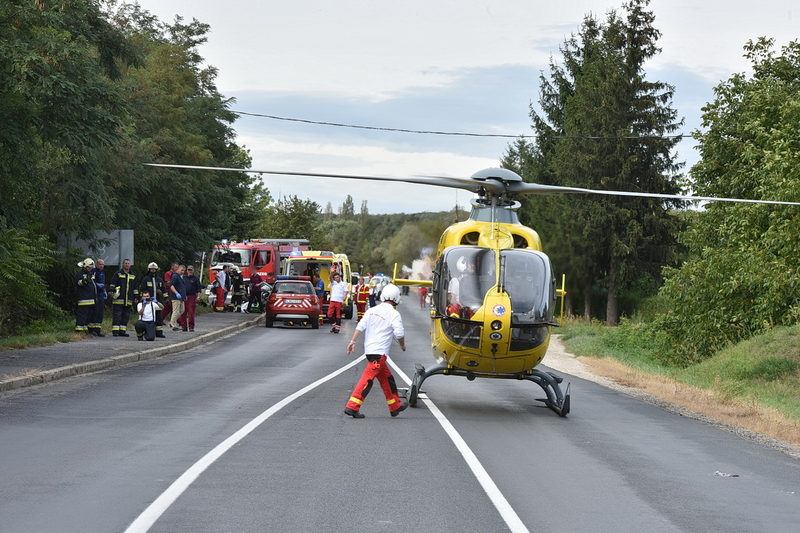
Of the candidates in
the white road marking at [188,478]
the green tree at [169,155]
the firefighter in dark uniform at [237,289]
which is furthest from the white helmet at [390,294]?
the firefighter in dark uniform at [237,289]

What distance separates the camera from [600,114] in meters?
53.0

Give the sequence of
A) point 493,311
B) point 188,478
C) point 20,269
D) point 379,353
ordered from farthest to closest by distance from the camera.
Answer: point 20,269 < point 493,311 < point 379,353 < point 188,478

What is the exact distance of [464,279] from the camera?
45.6 feet

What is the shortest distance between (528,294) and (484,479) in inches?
210

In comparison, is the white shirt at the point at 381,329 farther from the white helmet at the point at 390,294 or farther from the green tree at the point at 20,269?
the green tree at the point at 20,269

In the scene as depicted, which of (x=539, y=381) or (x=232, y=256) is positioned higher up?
(x=232, y=256)

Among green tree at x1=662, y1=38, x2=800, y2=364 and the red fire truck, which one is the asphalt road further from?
the red fire truck

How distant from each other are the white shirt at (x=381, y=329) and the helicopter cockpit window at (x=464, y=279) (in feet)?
3.66

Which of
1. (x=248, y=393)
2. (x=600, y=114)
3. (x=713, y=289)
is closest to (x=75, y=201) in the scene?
(x=248, y=393)

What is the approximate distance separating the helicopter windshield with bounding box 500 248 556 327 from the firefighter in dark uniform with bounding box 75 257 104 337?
13163 millimetres

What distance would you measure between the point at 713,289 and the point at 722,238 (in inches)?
98.7

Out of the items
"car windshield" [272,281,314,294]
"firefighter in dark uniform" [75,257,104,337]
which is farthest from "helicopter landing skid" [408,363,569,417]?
"car windshield" [272,281,314,294]

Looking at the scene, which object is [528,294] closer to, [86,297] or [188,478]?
[188,478]

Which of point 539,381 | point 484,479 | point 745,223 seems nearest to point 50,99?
point 539,381
